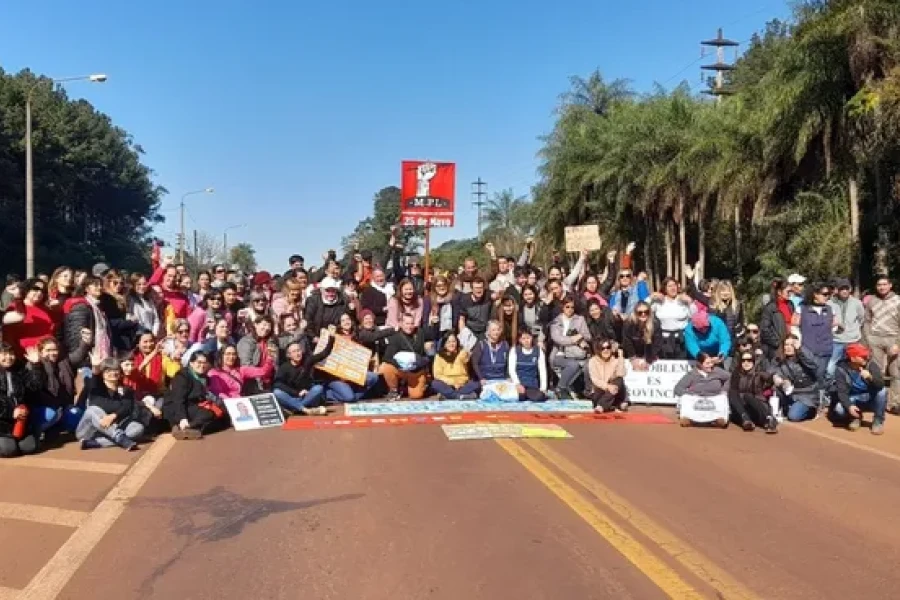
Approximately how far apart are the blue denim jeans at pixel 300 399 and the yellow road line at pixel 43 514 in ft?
15.1

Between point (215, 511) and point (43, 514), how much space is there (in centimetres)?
131

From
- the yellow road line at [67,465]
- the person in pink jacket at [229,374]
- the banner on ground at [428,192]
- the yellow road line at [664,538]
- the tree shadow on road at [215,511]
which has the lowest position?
the yellow road line at [67,465]

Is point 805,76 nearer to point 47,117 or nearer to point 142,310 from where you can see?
point 142,310

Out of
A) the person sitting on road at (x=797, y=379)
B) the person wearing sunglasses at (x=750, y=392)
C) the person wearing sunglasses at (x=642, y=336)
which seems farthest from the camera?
the person wearing sunglasses at (x=642, y=336)

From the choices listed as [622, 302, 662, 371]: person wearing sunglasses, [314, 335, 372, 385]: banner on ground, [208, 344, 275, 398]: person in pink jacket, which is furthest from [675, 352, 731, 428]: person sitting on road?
[208, 344, 275, 398]: person in pink jacket

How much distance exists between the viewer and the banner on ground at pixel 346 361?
494 inches

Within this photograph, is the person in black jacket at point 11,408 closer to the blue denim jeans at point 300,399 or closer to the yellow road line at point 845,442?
the blue denim jeans at point 300,399

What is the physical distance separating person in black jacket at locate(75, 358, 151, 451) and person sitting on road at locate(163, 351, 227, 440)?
13.0 inches

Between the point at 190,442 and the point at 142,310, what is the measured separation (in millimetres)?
3199

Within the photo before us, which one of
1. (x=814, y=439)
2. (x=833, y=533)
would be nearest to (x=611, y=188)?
(x=814, y=439)

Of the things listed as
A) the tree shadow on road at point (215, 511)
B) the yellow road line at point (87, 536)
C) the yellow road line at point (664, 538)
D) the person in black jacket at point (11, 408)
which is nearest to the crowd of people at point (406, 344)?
the person in black jacket at point (11, 408)

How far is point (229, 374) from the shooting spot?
10.8m

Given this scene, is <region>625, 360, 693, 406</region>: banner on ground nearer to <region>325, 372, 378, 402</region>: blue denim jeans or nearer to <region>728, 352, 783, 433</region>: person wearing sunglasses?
<region>728, 352, 783, 433</region>: person wearing sunglasses

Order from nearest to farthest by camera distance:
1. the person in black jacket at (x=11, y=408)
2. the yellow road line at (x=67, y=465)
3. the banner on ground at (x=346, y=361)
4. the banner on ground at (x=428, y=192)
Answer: the yellow road line at (x=67, y=465) < the person in black jacket at (x=11, y=408) < the banner on ground at (x=346, y=361) < the banner on ground at (x=428, y=192)
